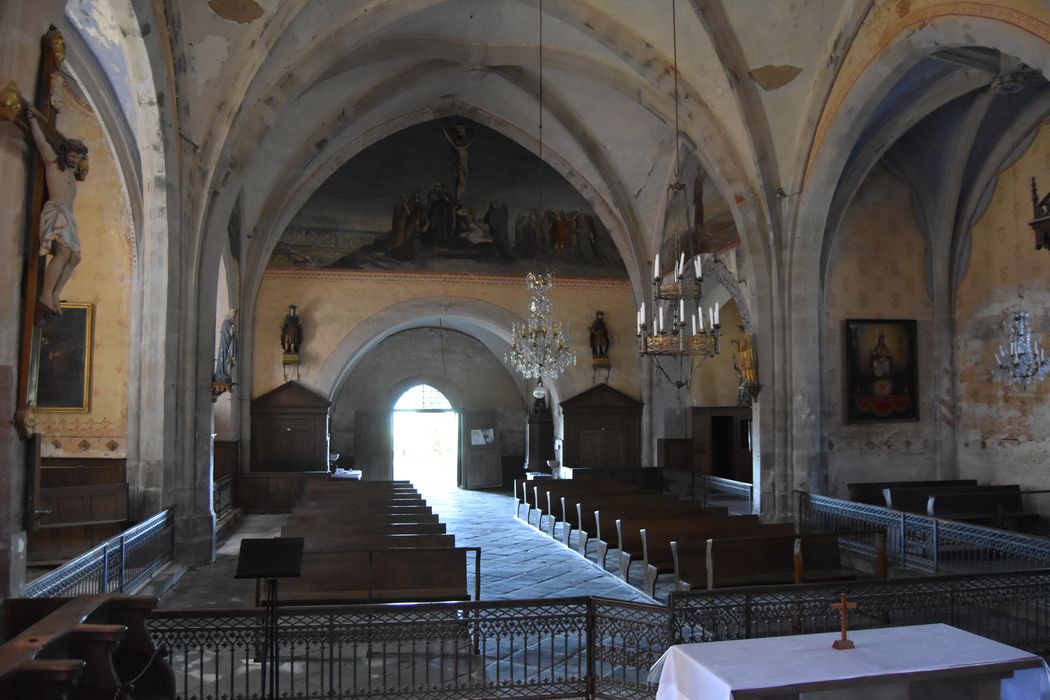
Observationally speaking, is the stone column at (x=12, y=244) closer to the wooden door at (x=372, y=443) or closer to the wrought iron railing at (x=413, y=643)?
the wrought iron railing at (x=413, y=643)

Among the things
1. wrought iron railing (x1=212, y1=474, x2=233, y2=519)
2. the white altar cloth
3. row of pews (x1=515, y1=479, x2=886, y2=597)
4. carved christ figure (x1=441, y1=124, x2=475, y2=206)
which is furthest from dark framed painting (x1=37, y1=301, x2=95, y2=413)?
the white altar cloth

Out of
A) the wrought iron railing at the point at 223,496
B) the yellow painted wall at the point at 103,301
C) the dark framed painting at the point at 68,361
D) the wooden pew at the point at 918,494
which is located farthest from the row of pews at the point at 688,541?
the dark framed painting at the point at 68,361

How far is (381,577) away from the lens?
23.9ft

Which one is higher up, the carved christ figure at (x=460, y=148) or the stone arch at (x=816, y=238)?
the carved christ figure at (x=460, y=148)

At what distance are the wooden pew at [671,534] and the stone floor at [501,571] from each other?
0.38m

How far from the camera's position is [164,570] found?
9.68m

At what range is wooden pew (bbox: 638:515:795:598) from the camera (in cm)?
891

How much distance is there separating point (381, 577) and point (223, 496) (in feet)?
30.8

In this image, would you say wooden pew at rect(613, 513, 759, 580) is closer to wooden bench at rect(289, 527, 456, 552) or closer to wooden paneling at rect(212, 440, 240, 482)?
wooden bench at rect(289, 527, 456, 552)

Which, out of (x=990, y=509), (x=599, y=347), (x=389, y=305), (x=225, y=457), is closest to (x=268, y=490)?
(x=225, y=457)

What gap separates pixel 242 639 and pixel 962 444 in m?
12.4

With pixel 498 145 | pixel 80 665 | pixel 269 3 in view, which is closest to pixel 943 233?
pixel 498 145

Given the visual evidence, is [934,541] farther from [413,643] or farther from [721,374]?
[721,374]

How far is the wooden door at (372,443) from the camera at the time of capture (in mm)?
22516
